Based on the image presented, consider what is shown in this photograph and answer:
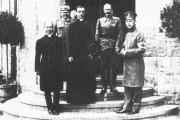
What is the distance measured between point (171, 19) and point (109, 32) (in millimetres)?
1450

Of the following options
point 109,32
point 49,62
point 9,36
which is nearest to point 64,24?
point 109,32

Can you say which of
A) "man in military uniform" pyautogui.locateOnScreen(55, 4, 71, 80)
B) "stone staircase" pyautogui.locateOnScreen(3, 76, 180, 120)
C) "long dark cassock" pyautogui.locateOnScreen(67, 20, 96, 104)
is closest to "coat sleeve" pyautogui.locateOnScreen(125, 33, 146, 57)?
"long dark cassock" pyautogui.locateOnScreen(67, 20, 96, 104)

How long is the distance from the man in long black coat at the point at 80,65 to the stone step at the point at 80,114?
0.37m

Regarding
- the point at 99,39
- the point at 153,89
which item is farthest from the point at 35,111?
the point at 153,89

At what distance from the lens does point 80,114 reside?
7801mm

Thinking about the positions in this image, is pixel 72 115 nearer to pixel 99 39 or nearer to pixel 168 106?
pixel 99 39

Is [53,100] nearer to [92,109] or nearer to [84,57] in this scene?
[92,109]

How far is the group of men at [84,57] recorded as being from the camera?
7.45m

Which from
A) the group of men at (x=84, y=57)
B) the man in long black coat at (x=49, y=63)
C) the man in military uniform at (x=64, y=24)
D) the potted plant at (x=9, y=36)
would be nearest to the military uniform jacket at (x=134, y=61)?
the group of men at (x=84, y=57)

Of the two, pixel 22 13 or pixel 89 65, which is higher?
pixel 22 13

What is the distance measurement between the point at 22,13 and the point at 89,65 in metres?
3.49

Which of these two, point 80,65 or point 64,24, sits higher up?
point 64,24

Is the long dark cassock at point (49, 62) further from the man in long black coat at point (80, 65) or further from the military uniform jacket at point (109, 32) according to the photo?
the military uniform jacket at point (109, 32)

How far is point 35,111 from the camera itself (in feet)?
26.6
